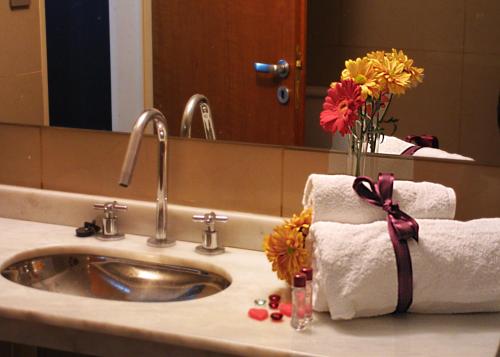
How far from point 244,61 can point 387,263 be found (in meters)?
0.57

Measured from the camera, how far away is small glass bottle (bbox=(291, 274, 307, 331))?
1.37 meters

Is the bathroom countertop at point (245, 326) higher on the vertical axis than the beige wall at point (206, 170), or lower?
lower

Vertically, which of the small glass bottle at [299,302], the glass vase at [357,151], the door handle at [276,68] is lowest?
the small glass bottle at [299,302]

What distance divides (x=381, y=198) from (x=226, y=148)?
17.3 inches

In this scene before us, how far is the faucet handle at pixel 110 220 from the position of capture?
1833mm

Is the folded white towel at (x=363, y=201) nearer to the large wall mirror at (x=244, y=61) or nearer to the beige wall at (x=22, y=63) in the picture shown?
the large wall mirror at (x=244, y=61)

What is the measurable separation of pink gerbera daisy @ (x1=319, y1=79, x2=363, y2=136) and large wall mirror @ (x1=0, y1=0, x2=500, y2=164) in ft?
0.28

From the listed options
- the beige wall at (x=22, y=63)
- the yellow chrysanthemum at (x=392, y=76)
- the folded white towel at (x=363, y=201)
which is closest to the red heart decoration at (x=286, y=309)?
the folded white towel at (x=363, y=201)

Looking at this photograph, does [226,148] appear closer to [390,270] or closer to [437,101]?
[437,101]

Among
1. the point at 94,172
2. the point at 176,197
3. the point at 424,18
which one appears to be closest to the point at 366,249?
the point at 424,18

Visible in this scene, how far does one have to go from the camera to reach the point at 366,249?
4.52 ft

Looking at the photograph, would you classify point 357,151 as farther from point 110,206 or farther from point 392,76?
point 110,206

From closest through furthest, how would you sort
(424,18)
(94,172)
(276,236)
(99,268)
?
(276,236) → (424,18) → (99,268) → (94,172)

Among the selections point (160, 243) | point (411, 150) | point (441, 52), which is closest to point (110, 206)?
point (160, 243)
